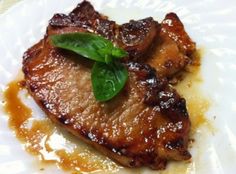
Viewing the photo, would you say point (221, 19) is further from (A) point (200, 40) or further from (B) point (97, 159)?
(B) point (97, 159)

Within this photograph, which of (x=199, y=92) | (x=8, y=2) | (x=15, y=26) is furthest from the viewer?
(x=8, y=2)

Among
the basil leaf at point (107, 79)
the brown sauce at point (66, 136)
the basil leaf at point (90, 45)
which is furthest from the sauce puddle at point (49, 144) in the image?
the basil leaf at point (90, 45)

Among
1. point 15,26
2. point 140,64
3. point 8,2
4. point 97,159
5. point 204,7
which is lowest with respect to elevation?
point 97,159

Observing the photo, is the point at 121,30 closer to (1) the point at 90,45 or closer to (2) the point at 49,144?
(1) the point at 90,45

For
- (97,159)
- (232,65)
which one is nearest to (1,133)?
(97,159)

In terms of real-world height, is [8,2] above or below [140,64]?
above

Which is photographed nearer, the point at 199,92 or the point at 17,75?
the point at 199,92

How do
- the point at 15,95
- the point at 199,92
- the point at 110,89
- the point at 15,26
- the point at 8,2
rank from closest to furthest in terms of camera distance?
the point at 110,89 < the point at 199,92 < the point at 15,95 < the point at 15,26 < the point at 8,2

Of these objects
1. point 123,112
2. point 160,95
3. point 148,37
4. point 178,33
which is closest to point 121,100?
point 123,112

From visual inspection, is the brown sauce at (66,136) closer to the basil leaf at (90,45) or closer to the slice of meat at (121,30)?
the slice of meat at (121,30)
